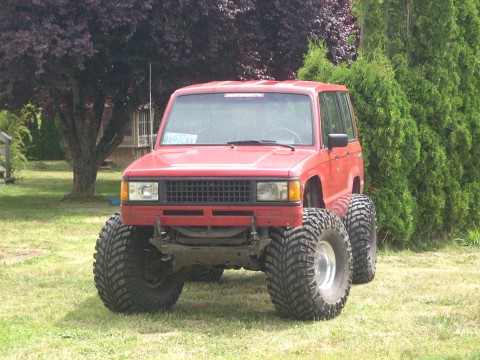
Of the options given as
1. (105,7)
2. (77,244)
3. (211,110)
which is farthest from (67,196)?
(211,110)

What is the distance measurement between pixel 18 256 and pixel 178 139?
4492 millimetres

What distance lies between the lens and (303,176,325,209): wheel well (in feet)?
30.3

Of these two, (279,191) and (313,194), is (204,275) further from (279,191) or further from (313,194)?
(279,191)

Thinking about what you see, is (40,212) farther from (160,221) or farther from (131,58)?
(160,221)

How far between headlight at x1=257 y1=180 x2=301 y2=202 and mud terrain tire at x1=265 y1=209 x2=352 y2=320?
0.38m

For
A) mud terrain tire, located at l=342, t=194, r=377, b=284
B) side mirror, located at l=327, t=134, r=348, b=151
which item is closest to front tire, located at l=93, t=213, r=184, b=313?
side mirror, located at l=327, t=134, r=348, b=151

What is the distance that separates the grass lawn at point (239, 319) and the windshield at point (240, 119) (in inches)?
62.2

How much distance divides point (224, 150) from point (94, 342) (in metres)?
2.28

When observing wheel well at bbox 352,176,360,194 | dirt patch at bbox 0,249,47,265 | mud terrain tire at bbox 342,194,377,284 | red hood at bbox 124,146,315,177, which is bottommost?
dirt patch at bbox 0,249,47,265

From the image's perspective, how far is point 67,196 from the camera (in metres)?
23.8

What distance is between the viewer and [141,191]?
854 centimetres

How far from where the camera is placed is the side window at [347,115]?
1102cm

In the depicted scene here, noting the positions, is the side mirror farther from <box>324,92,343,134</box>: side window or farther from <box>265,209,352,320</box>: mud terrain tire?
<box>265,209,352,320</box>: mud terrain tire

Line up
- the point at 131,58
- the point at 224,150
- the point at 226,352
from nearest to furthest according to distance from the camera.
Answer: the point at 226,352 < the point at 224,150 < the point at 131,58
